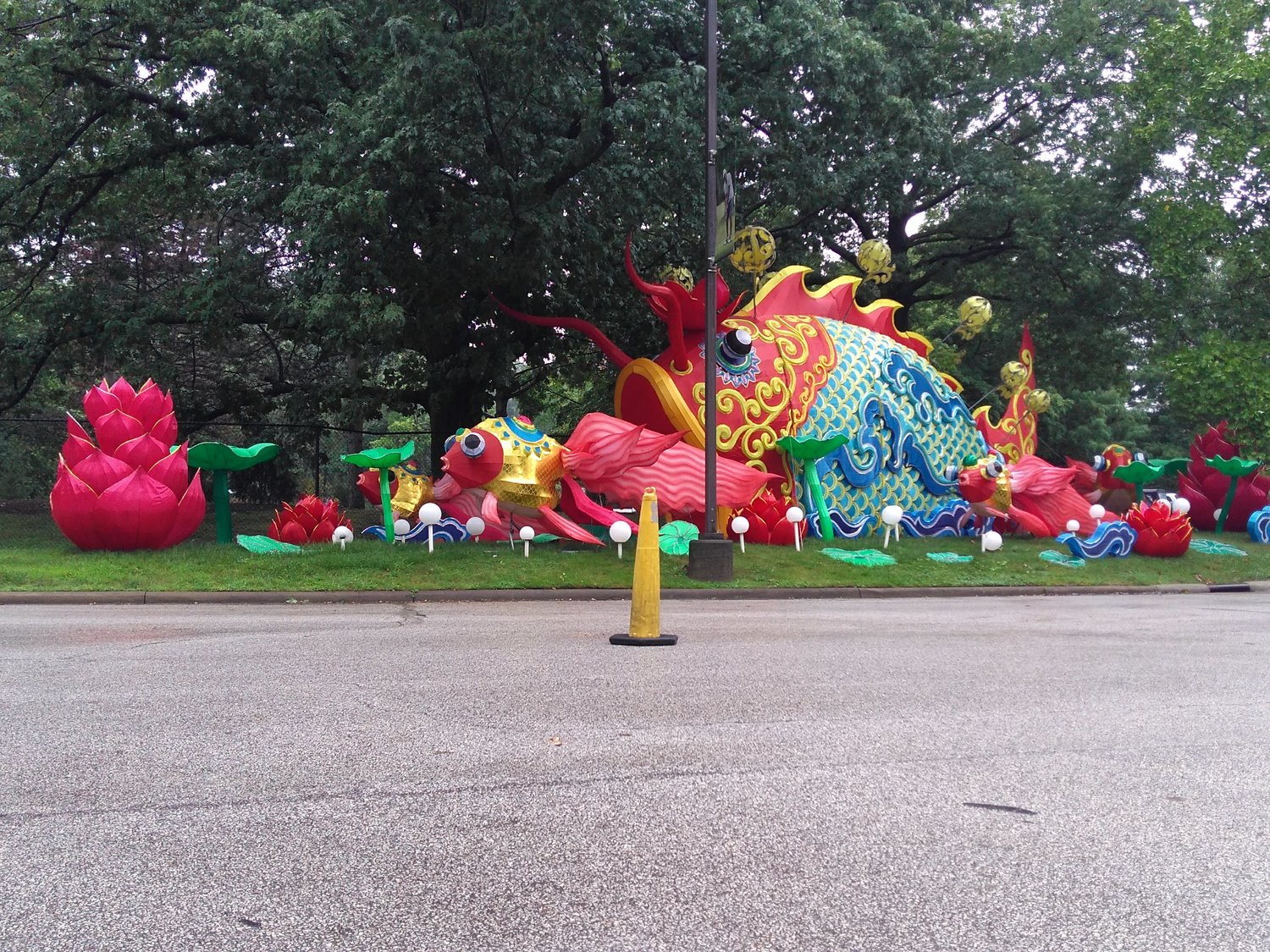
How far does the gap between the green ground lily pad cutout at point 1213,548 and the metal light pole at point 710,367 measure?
416 inches

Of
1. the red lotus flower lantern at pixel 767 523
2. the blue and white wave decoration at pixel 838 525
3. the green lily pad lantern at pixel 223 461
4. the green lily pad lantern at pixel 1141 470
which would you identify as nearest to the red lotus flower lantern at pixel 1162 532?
the green lily pad lantern at pixel 1141 470

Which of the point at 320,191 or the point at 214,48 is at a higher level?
the point at 214,48

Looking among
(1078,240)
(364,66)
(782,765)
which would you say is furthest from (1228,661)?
(1078,240)

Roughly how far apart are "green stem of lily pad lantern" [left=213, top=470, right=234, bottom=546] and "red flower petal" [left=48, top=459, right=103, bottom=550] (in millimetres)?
1857

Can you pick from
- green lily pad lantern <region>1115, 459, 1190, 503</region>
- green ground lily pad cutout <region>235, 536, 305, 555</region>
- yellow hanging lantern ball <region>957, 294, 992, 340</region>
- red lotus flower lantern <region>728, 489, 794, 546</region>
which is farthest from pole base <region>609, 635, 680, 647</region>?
green lily pad lantern <region>1115, 459, 1190, 503</region>

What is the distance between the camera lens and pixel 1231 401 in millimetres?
18875

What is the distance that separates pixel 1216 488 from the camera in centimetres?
2272

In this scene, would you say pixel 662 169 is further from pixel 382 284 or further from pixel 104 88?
pixel 104 88

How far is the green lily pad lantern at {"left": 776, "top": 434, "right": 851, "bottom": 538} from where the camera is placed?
1652cm

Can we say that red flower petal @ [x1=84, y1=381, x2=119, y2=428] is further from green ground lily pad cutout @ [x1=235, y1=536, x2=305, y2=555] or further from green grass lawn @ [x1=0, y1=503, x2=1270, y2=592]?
green ground lily pad cutout @ [x1=235, y1=536, x2=305, y2=555]

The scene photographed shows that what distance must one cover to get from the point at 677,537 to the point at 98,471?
7.93 metres

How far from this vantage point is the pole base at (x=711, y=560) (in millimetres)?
13102

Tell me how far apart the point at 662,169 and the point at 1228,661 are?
11147mm

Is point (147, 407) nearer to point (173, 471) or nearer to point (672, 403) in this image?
point (173, 471)
